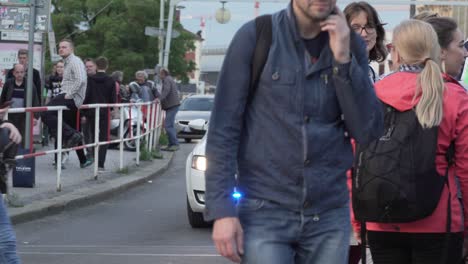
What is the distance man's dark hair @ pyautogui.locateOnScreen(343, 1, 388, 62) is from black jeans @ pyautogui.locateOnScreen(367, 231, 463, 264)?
5.73ft

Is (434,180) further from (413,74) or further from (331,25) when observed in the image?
(331,25)

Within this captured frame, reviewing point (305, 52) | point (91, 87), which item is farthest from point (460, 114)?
point (91, 87)

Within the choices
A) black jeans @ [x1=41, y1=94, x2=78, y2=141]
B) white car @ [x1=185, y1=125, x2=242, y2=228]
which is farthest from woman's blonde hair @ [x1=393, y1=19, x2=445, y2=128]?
black jeans @ [x1=41, y1=94, x2=78, y2=141]

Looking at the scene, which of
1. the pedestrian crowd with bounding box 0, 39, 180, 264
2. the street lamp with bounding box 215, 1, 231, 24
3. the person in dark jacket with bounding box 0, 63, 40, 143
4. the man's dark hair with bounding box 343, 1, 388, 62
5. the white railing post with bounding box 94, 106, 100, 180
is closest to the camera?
the man's dark hair with bounding box 343, 1, 388, 62

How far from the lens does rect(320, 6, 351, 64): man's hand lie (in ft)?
12.5

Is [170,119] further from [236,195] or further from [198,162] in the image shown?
[236,195]

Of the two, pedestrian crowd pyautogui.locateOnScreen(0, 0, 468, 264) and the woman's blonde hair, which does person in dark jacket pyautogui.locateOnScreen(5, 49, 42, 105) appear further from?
pedestrian crowd pyautogui.locateOnScreen(0, 0, 468, 264)

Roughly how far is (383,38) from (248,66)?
2.99 metres

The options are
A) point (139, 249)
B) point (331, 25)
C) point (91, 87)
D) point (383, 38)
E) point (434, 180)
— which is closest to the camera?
point (331, 25)

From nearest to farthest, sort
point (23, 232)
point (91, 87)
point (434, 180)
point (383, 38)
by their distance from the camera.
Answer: point (434, 180)
point (383, 38)
point (23, 232)
point (91, 87)

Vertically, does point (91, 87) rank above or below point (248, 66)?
below

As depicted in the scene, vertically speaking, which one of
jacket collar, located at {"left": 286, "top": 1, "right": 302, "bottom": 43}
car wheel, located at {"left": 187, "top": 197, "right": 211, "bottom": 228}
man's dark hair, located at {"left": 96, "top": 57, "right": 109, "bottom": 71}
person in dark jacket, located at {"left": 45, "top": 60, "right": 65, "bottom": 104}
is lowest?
car wheel, located at {"left": 187, "top": 197, "right": 211, "bottom": 228}

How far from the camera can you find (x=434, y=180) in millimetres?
4934

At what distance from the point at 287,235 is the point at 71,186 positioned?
37.4 feet
